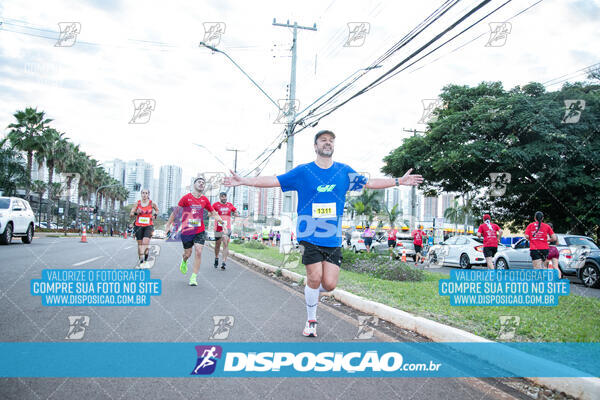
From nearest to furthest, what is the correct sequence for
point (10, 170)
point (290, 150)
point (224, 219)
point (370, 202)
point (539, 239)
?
point (539, 239) → point (224, 219) → point (290, 150) → point (10, 170) → point (370, 202)

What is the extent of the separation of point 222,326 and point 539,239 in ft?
31.5

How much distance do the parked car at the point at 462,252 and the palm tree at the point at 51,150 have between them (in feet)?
105

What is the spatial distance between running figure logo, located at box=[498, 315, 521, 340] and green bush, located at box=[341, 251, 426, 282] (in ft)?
17.1

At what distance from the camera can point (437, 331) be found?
15.7 feet

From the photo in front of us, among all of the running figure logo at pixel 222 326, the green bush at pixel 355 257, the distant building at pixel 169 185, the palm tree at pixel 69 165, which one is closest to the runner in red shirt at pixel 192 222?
the running figure logo at pixel 222 326

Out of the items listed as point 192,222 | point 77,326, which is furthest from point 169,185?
point 77,326

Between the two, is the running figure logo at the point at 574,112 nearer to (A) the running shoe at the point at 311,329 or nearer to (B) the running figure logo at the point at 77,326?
(A) the running shoe at the point at 311,329

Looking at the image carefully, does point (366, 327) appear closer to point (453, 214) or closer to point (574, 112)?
point (574, 112)

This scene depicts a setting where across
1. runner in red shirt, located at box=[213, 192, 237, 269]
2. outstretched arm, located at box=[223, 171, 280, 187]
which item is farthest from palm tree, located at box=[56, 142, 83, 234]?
outstretched arm, located at box=[223, 171, 280, 187]

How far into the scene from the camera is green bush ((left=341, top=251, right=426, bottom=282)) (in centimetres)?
1086

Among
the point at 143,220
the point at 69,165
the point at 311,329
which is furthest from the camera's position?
the point at 69,165

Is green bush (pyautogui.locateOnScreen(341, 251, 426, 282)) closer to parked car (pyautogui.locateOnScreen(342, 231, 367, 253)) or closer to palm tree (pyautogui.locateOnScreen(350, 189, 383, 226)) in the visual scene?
parked car (pyautogui.locateOnScreen(342, 231, 367, 253))

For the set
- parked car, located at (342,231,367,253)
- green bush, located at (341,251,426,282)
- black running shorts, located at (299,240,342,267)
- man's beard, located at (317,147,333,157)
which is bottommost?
parked car, located at (342,231,367,253)

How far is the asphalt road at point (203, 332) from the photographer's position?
3.04m
